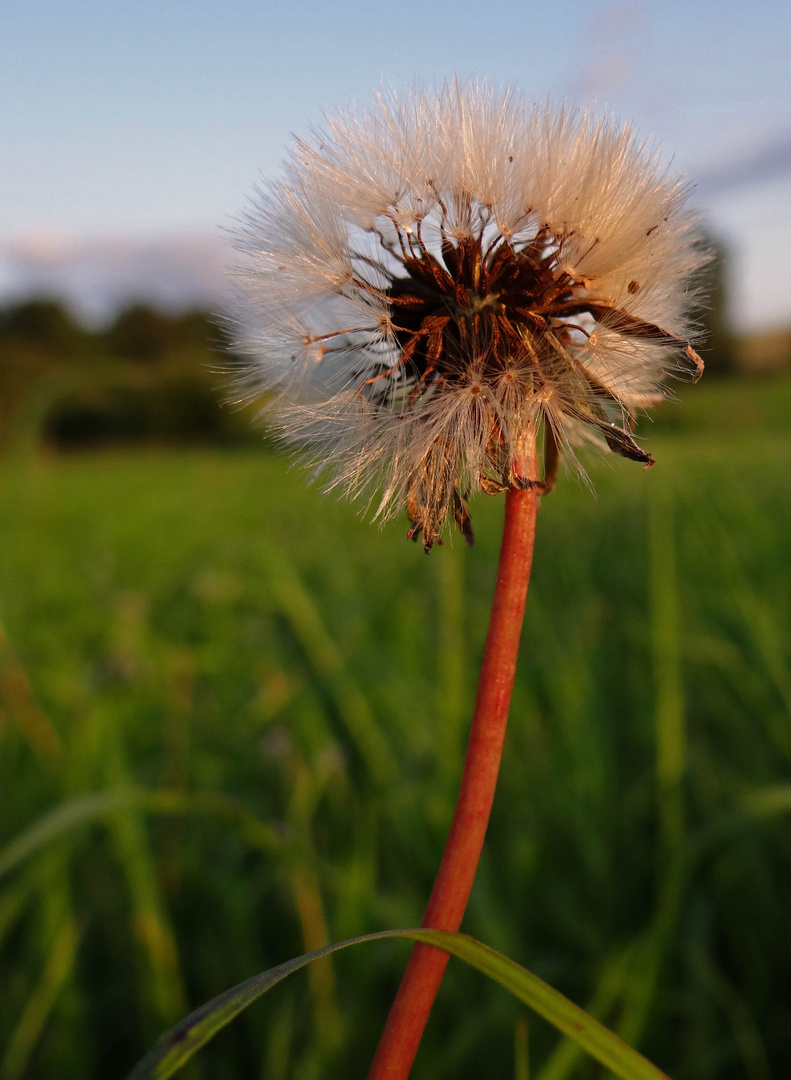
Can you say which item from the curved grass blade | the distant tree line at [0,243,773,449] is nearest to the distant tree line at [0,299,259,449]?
the distant tree line at [0,243,773,449]

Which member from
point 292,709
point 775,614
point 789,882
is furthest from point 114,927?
point 775,614

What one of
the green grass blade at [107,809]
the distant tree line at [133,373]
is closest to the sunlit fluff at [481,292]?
the distant tree line at [133,373]

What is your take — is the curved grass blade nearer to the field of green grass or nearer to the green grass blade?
the field of green grass

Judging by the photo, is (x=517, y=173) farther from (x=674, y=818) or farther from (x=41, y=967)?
(x=41, y=967)

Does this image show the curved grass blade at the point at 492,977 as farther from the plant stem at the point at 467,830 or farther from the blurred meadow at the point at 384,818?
the blurred meadow at the point at 384,818

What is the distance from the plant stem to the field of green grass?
0.92ft

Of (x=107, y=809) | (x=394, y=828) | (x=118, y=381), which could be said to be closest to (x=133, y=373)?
(x=118, y=381)

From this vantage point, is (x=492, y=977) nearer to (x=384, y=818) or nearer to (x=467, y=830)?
(x=467, y=830)

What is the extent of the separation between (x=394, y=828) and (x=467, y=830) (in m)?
1.78

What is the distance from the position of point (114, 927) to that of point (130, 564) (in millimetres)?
4576

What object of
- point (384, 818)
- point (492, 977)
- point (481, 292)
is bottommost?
point (384, 818)

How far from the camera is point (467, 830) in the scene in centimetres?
45

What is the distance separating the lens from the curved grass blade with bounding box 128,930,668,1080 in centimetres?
44

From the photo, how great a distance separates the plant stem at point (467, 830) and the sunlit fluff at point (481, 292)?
187mm
